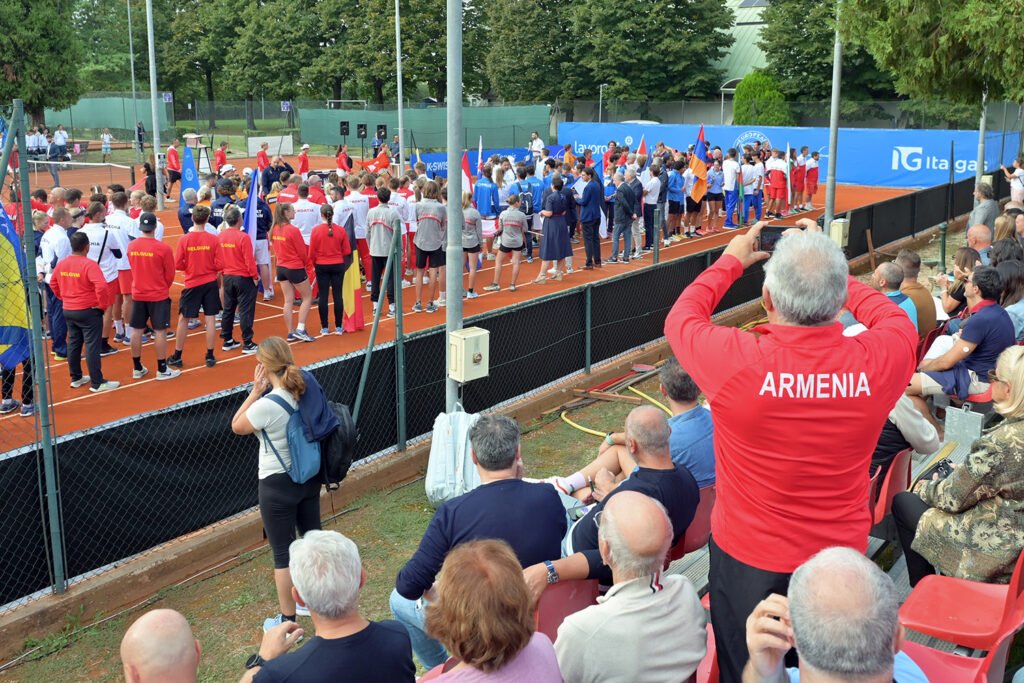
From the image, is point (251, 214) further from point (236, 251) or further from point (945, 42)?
point (945, 42)

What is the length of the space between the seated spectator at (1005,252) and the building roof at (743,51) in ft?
148

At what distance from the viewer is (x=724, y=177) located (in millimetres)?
24297

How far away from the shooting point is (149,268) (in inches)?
465

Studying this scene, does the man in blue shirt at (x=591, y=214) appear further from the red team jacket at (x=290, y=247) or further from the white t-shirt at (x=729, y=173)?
the red team jacket at (x=290, y=247)

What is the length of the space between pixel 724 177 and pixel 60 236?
54.4 feet

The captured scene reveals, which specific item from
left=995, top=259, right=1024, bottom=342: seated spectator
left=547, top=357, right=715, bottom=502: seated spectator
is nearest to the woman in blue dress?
left=995, top=259, right=1024, bottom=342: seated spectator

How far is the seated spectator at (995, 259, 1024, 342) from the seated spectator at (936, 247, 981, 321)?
0.64m

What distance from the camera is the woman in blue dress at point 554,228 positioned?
58.0 ft

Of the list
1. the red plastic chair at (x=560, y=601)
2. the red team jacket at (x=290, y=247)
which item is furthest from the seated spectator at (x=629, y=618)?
the red team jacket at (x=290, y=247)

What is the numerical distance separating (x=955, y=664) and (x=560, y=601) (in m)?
1.62

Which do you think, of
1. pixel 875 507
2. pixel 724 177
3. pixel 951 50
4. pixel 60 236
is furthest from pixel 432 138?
pixel 875 507

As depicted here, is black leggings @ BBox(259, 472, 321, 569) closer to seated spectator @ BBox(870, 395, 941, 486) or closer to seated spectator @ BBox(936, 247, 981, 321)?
seated spectator @ BBox(870, 395, 941, 486)

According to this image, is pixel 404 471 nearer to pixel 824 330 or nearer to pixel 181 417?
pixel 181 417

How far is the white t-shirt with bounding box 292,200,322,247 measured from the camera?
14.4 meters
